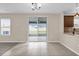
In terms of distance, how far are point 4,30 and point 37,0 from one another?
32.3 feet

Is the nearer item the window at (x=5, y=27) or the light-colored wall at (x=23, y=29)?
the light-colored wall at (x=23, y=29)

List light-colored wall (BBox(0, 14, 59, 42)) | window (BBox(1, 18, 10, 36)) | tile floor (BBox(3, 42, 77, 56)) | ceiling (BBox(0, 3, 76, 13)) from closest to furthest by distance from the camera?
ceiling (BBox(0, 3, 76, 13)) < tile floor (BBox(3, 42, 77, 56)) < light-colored wall (BBox(0, 14, 59, 42)) < window (BBox(1, 18, 10, 36))

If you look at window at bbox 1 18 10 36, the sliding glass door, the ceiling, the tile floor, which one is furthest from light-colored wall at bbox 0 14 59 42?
the tile floor

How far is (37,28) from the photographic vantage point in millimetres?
10586

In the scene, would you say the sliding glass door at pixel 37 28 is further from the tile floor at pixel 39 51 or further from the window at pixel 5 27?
the tile floor at pixel 39 51

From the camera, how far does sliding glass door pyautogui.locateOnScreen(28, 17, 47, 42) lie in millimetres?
10508

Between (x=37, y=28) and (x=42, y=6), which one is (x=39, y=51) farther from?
(x=37, y=28)

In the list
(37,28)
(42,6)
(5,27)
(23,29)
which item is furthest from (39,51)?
(5,27)

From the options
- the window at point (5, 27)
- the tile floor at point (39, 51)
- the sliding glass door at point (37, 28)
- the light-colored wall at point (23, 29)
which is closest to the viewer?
the tile floor at point (39, 51)

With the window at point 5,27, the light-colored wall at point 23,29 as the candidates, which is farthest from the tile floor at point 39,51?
the window at point 5,27

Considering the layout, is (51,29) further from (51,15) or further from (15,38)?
(15,38)

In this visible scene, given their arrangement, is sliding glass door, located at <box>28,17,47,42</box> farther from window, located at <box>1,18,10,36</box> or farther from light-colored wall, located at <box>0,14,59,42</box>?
window, located at <box>1,18,10,36</box>

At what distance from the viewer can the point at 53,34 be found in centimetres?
1012

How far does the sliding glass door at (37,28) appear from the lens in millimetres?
10508
